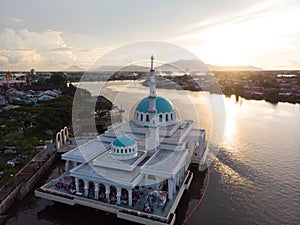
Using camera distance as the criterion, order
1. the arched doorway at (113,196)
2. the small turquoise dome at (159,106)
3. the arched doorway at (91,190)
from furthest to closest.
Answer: the small turquoise dome at (159,106) → the arched doorway at (91,190) → the arched doorway at (113,196)

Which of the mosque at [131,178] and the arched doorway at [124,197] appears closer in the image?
the mosque at [131,178]

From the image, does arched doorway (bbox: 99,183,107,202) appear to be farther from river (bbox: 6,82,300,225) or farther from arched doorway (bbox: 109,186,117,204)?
river (bbox: 6,82,300,225)

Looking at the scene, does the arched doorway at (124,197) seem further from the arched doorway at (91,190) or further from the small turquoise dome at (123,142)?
the small turquoise dome at (123,142)

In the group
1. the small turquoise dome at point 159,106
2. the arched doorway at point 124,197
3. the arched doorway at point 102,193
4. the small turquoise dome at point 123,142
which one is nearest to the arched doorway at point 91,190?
the arched doorway at point 102,193

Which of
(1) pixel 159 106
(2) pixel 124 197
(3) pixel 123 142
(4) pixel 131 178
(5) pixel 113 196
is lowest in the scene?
(5) pixel 113 196

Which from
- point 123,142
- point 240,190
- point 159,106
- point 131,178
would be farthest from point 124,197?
point 159,106

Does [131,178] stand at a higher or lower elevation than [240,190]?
higher

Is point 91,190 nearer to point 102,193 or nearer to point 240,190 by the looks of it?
point 102,193

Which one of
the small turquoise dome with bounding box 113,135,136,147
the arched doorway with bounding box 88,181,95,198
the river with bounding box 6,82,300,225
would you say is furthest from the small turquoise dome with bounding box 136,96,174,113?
the arched doorway with bounding box 88,181,95,198

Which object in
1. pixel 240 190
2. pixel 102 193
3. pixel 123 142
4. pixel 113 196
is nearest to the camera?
pixel 113 196

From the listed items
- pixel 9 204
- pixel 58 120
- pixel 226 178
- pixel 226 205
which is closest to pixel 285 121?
pixel 226 178
